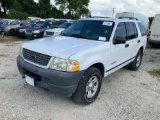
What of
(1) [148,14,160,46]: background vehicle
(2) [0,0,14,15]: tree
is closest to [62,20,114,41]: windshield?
(1) [148,14,160,46]: background vehicle

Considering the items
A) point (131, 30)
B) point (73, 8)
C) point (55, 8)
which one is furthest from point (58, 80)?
point (55, 8)

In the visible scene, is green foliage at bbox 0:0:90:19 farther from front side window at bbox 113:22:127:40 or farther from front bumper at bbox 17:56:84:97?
front bumper at bbox 17:56:84:97

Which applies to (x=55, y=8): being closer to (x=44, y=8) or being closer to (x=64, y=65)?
(x=44, y=8)

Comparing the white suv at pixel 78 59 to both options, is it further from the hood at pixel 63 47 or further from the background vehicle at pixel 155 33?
the background vehicle at pixel 155 33

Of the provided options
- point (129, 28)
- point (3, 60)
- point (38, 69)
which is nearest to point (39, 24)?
point (3, 60)

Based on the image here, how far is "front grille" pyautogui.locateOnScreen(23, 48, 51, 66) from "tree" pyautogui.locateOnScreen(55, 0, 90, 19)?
127ft

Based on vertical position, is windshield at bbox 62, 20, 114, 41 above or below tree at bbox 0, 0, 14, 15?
below

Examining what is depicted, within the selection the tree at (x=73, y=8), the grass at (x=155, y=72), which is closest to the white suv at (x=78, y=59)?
the grass at (x=155, y=72)

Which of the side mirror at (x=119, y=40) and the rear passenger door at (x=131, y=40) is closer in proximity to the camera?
the side mirror at (x=119, y=40)

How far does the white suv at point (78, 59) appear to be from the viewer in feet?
11.3

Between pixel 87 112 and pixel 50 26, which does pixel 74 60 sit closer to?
pixel 87 112

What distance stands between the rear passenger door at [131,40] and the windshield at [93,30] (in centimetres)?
97

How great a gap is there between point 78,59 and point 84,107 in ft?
3.65

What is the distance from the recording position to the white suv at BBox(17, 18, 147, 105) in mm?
3436
